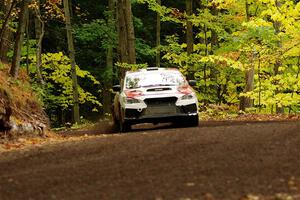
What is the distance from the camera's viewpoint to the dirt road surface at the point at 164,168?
20.7 ft

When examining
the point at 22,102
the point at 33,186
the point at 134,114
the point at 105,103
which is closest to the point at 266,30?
the point at 134,114

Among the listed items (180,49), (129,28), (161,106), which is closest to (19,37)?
(161,106)

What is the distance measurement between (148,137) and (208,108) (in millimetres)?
13918

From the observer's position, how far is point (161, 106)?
44.7 feet

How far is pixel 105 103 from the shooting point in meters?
35.2

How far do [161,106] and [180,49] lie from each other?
1422cm

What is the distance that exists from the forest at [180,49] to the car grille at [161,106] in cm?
464

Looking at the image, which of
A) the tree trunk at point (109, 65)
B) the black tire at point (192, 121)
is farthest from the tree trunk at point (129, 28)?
the black tire at point (192, 121)

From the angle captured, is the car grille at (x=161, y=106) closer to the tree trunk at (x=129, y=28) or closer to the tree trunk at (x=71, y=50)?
the tree trunk at (x=129, y=28)

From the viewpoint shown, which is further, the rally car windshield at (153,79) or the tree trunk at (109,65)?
the tree trunk at (109,65)

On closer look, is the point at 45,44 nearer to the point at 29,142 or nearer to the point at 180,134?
the point at 29,142

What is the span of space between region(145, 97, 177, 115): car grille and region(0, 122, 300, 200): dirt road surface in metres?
2.96

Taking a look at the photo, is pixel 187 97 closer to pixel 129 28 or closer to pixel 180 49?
pixel 129 28

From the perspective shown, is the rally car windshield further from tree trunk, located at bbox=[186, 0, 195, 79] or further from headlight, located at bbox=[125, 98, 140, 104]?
tree trunk, located at bbox=[186, 0, 195, 79]
